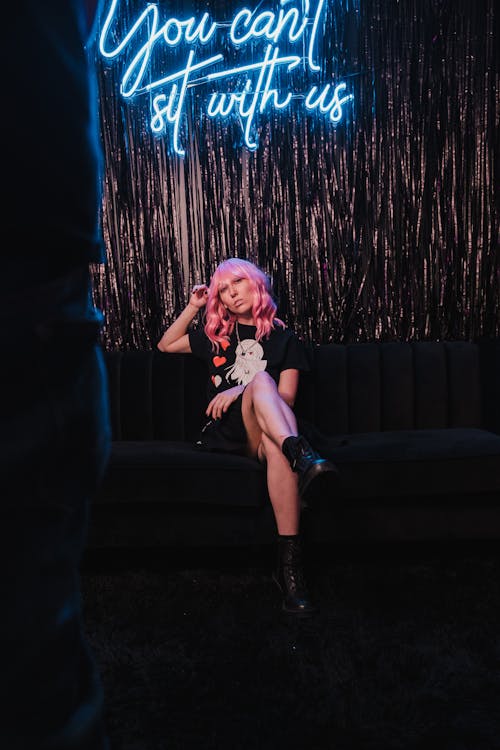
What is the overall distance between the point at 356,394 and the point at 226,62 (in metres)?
1.75

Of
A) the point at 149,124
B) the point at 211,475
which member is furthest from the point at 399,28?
the point at 211,475

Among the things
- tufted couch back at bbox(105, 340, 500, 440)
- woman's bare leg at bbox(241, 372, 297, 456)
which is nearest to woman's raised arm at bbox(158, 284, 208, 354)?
tufted couch back at bbox(105, 340, 500, 440)

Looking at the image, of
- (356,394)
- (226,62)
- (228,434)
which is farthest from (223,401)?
(226,62)

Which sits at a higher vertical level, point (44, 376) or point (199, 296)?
point (199, 296)

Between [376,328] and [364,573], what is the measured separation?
139 centimetres

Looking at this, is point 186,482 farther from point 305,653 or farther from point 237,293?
point 237,293

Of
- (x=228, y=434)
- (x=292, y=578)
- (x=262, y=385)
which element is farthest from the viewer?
(x=228, y=434)

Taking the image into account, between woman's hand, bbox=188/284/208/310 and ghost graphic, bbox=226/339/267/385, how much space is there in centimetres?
27

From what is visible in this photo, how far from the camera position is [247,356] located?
9.36 ft

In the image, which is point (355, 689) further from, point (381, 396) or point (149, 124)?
point (149, 124)

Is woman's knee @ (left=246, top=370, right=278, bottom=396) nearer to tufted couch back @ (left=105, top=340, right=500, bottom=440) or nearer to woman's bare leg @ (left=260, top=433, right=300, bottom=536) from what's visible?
woman's bare leg @ (left=260, top=433, right=300, bottom=536)

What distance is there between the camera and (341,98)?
3.32 m

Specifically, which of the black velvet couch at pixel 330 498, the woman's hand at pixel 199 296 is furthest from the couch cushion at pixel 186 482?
the woman's hand at pixel 199 296

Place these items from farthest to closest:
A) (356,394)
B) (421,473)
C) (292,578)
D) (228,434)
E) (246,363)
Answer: (356,394) < (246,363) < (228,434) < (421,473) < (292,578)
